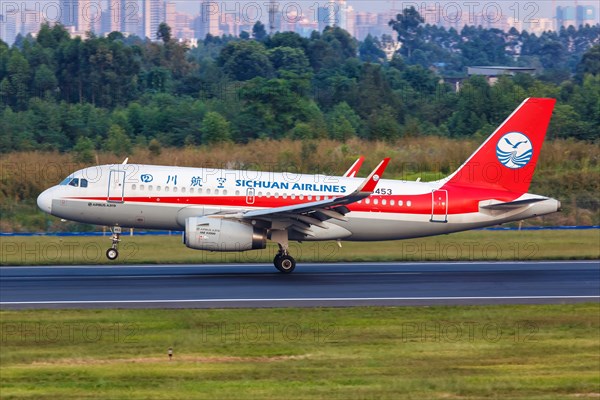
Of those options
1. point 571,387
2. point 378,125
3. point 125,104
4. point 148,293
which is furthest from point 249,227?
point 125,104

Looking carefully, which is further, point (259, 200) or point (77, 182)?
point (77, 182)

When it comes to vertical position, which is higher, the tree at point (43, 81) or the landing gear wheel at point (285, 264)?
the tree at point (43, 81)

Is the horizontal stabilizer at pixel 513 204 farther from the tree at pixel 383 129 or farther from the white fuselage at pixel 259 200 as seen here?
the tree at pixel 383 129

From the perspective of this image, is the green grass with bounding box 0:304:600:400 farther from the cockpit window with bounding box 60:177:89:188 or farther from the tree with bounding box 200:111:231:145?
the tree with bounding box 200:111:231:145

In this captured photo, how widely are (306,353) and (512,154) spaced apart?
1656cm

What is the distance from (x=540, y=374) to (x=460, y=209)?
1536cm

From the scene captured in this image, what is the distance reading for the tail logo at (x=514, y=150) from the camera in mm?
35062

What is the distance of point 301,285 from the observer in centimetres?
3067

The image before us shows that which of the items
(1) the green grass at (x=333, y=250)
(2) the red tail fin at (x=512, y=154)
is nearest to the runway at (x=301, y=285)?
(1) the green grass at (x=333, y=250)

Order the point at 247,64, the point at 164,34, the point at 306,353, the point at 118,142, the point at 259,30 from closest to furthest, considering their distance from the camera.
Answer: the point at 306,353 < the point at 118,142 < the point at 247,64 < the point at 164,34 < the point at 259,30

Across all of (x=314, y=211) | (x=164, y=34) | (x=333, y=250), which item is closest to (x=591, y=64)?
(x=164, y=34)

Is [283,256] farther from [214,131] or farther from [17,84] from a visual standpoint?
[17,84]

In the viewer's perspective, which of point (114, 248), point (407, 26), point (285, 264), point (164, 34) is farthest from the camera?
point (407, 26)

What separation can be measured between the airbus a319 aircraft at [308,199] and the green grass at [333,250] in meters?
3.24
